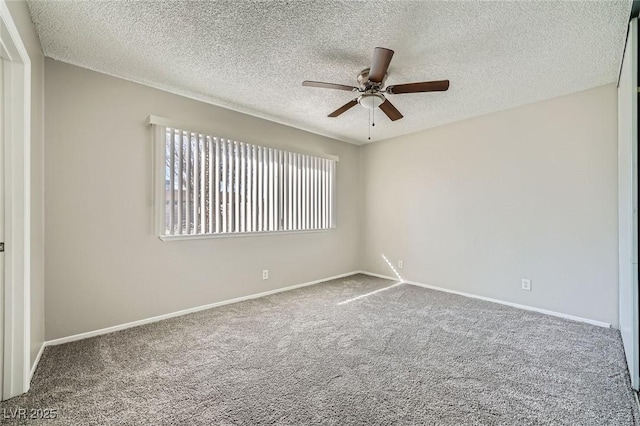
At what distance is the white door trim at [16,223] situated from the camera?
166 centimetres

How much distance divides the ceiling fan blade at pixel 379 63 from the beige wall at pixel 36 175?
2217mm

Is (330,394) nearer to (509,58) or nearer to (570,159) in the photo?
(509,58)

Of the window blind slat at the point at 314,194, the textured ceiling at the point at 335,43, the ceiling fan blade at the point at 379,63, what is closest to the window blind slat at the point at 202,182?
the textured ceiling at the point at 335,43

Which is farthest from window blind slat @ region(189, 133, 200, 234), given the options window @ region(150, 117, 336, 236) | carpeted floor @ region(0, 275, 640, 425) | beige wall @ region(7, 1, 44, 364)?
beige wall @ region(7, 1, 44, 364)

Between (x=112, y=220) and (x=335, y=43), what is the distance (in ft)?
8.52

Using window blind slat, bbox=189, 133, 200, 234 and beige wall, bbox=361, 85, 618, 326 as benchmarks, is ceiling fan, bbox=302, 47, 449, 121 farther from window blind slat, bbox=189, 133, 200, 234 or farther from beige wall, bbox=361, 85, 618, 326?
beige wall, bbox=361, 85, 618, 326

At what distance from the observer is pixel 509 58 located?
2.35m

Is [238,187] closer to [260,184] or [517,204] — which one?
[260,184]

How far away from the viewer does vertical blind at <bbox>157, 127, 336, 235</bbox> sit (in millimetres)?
2986

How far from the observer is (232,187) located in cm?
342

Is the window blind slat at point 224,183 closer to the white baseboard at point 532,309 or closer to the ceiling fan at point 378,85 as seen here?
the ceiling fan at point 378,85

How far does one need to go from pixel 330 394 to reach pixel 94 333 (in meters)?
2.30

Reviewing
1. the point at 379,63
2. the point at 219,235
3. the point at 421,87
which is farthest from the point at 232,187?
the point at 421,87

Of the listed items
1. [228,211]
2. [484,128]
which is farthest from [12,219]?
[484,128]
